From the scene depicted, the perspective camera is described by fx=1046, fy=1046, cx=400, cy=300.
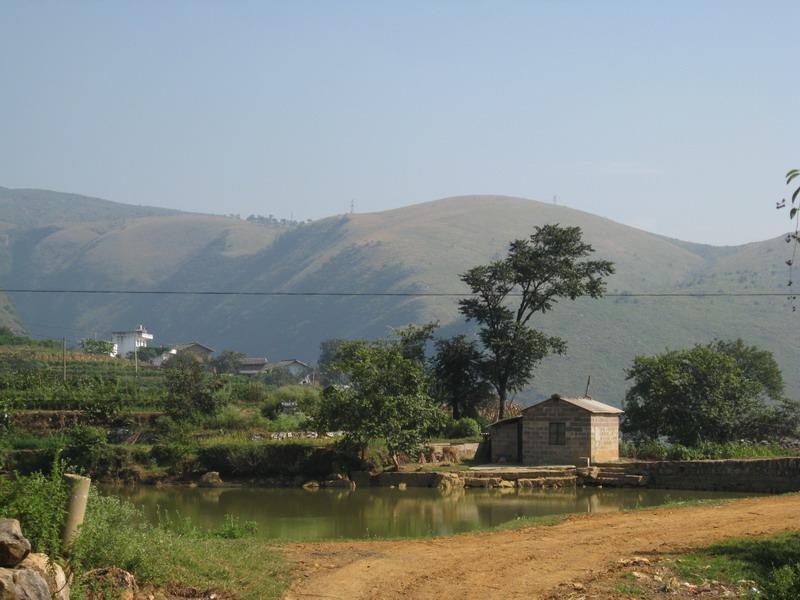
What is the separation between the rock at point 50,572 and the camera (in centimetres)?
1045

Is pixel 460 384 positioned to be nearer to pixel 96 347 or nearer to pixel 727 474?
pixel 727 474

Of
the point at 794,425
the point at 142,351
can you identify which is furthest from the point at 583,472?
the point at 142,351

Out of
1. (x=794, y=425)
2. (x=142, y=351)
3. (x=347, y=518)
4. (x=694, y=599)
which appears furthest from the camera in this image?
(x=142, y=351)

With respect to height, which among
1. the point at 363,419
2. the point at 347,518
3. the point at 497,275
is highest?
the point at 497,275

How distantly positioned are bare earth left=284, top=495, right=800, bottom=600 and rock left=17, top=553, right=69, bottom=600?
9.72 ft

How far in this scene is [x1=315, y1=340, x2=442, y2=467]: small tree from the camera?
116ft

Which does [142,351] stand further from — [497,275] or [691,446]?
[691,446]

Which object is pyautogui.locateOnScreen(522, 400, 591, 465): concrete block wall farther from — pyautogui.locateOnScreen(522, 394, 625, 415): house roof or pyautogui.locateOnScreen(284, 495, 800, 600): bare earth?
pyautogui.locateOnScreen(284, 495, 800, 600): bare earth

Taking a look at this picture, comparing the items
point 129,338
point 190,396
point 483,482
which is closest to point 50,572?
point 483,482

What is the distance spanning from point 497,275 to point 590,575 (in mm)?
36080

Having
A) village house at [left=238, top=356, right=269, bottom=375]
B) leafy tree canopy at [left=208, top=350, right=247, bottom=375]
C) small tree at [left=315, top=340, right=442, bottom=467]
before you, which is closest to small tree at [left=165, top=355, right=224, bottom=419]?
small tree at [left=315, top=340, right=442, bottom=467]

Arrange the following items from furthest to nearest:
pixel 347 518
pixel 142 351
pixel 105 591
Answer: pixel 142 351
pixel 347 518
pixel 105 591

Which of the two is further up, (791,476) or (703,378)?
(703,378)

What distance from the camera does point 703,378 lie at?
144 ft
